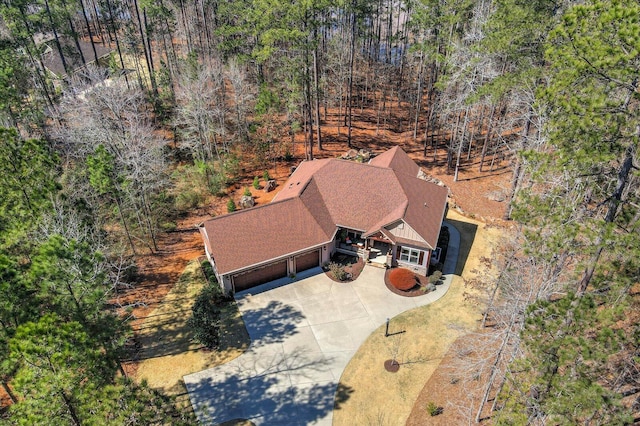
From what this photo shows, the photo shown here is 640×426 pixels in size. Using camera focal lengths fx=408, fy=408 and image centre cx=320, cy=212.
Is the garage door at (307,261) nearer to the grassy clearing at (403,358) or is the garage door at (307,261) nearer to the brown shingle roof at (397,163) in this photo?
the grassy clearing at (403,358)

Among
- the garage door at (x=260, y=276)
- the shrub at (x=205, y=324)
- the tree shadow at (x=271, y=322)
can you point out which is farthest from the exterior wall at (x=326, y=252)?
the shrub at (x=205, y=324)

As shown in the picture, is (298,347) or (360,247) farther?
(360,247)

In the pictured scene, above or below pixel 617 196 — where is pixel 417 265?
below

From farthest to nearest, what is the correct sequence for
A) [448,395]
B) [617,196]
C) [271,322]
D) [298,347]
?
1. [271,322]
2. [298,347]
3. [448,395]
4. [617,196]

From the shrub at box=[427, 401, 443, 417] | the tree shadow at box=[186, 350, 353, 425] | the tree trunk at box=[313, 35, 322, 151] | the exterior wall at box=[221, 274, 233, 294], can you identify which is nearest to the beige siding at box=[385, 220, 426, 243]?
the tree shadow at box=[186, 350, 353, 425]

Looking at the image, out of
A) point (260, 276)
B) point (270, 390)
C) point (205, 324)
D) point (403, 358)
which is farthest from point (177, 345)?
point (403, 358)

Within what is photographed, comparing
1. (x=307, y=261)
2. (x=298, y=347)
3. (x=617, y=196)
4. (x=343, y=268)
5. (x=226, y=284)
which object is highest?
(x=617, y=196)

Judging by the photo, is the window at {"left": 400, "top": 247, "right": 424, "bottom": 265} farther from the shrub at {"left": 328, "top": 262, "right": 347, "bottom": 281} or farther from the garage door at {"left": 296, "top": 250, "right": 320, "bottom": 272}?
the garage door at {"left": 296, "top": 250, "right": 320, "bottom": 272}

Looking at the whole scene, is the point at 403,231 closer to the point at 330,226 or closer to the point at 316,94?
the point at 330,226
